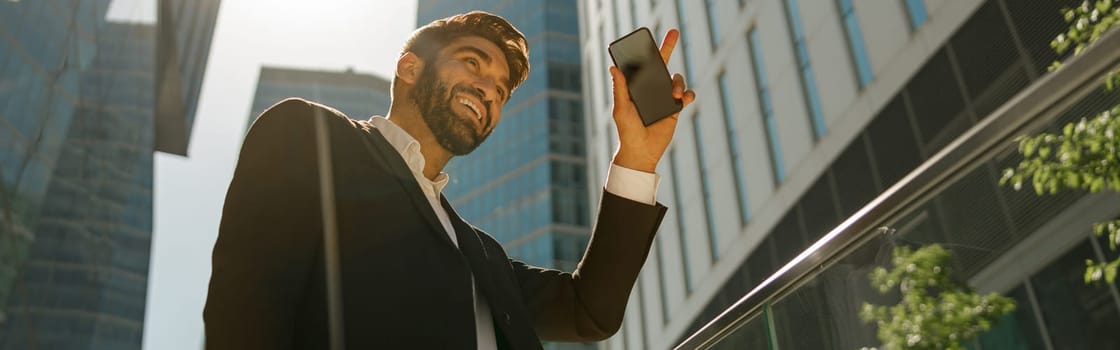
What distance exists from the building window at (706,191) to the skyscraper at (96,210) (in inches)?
517

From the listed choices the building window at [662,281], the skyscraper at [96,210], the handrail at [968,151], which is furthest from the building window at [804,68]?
the handrail at [968,151]

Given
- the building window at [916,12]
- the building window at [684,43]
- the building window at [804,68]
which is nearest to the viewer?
the building window at [916,12]

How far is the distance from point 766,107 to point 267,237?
2106cm

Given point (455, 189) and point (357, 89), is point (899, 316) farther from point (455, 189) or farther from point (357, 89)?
point (357, 89)

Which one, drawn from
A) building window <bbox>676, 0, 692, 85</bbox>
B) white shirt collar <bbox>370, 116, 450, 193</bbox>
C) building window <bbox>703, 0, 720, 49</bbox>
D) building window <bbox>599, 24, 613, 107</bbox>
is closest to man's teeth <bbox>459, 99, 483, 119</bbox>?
white shirt collar <bbox>370, 116, 450, 193</bbox>

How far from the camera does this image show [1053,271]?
2.43 metres

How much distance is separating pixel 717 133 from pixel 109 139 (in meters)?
13.7

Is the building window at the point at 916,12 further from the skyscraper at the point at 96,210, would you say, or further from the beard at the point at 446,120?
the beard at the point at 446,120

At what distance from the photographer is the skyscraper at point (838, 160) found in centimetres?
247

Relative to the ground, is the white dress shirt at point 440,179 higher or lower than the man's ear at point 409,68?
lower

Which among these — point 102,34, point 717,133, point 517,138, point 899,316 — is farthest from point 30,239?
point 517,138

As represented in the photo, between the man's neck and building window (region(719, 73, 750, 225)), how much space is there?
68.2 ft

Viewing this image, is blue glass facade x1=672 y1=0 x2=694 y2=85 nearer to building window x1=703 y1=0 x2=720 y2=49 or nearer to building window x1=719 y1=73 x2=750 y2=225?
building window x1=703 y1=0 x2=720 y2=49

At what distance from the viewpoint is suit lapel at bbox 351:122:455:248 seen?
1598 millimetres
